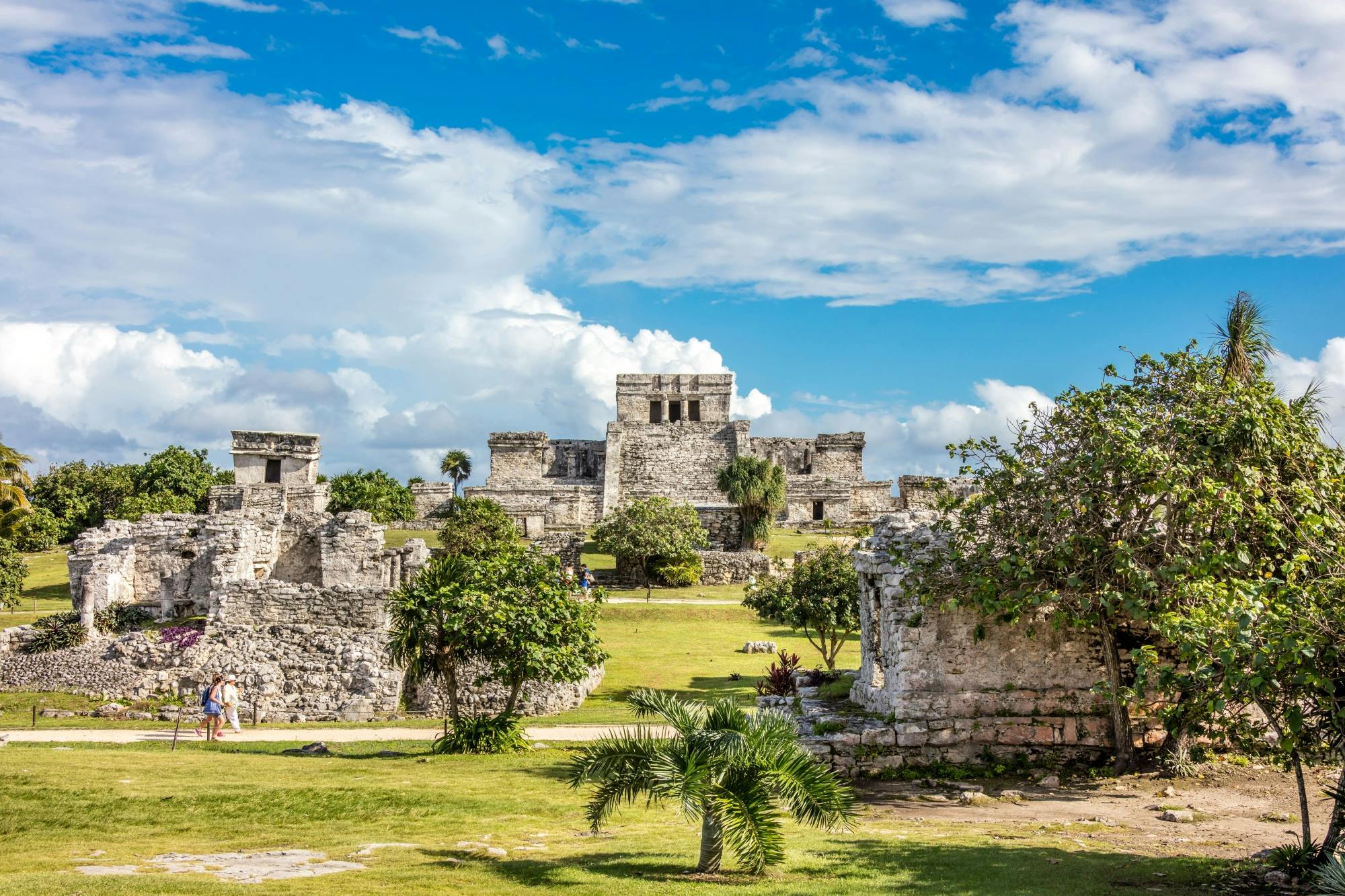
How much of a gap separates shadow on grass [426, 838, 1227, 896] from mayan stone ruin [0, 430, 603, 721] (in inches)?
381

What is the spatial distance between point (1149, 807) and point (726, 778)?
5209 millimetres

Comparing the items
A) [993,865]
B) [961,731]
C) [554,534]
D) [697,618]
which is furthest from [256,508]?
[993,865]

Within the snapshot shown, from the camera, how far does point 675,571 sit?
110 ft

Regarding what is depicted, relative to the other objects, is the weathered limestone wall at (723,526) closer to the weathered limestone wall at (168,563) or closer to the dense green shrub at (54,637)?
the weathered limestone wall at (168,563)

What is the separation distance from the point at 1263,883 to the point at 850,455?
182ft

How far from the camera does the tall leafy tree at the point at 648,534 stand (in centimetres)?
3294

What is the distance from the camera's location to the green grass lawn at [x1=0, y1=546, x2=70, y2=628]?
2547 centimetres

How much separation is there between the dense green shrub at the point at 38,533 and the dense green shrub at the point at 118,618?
1733cm

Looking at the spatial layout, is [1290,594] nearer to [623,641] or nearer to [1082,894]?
[1082,894]

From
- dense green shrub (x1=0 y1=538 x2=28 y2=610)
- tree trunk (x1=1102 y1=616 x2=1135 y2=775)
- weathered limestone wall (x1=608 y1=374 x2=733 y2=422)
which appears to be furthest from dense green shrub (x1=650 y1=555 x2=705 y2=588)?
weathered limestone wall (x1=608 y1=374 x2=733 y2=422)

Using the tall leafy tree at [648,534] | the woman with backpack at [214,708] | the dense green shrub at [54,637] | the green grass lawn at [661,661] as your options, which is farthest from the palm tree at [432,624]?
the tall leafy tree at [648,534]

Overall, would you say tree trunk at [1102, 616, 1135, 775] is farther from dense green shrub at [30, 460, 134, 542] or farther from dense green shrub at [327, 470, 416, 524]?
dense green shrub at [30, 460, 134, 542]

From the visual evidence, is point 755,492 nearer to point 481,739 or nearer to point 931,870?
point 481,739

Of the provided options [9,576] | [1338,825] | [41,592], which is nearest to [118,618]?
[9,576]
